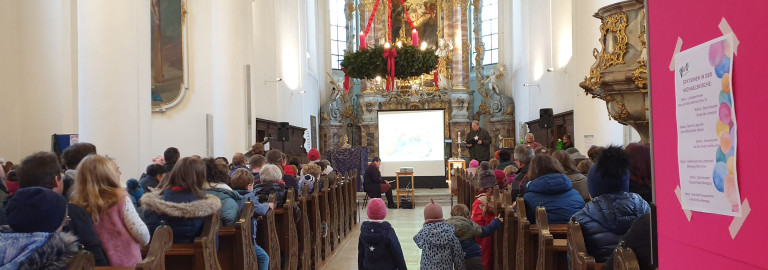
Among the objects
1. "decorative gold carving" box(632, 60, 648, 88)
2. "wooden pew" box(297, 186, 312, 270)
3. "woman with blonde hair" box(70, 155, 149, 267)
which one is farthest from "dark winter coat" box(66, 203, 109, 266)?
"decorative gold carving" box(632, 60, 648, 88)

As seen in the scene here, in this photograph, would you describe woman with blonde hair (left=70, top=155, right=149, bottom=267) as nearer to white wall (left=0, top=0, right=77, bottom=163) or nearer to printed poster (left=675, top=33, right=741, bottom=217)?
printed poster (left=675, top=33, right=741, bottom=217)

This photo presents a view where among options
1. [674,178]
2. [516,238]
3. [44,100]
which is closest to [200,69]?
[44,100]

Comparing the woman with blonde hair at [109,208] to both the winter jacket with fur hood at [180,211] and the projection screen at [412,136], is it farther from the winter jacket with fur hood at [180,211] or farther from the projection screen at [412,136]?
the projection screen at [412,136]

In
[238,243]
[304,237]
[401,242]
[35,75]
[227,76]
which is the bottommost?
[401,242]

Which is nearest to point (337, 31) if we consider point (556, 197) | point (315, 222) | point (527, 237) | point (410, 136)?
point (410, 136)

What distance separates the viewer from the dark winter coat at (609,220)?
10.9 feet

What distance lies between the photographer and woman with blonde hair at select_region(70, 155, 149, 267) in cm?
368

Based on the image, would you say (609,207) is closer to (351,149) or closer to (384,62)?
(384,62)

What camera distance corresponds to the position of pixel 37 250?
250 cm

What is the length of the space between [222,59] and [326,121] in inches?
462

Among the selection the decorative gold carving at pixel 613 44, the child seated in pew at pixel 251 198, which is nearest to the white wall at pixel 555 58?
the decorative gold carving at pixel 613 44

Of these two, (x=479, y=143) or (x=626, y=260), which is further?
(x=479, y=143)

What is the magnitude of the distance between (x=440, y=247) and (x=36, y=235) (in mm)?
3234

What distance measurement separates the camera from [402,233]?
1077 centimetres
